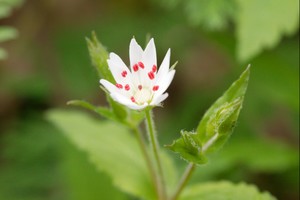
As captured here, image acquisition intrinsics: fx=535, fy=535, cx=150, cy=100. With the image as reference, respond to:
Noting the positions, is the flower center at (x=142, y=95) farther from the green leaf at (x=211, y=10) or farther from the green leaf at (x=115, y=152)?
the green leaf at (x=211, y=10)

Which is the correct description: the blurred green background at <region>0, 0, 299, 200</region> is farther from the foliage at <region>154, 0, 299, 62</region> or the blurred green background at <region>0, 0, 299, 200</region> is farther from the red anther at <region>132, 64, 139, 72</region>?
the red anther at <region>132, 64, 139, 72</region>

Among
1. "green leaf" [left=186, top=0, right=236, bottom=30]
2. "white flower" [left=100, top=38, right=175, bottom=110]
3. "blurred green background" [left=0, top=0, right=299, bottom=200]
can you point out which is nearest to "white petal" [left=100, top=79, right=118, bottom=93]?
"white flower" [left=100, top=38, right=175, bottom=110]

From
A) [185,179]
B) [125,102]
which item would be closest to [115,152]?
[185,179]

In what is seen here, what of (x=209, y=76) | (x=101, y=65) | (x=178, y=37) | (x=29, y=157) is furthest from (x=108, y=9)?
(x=101, y=65)

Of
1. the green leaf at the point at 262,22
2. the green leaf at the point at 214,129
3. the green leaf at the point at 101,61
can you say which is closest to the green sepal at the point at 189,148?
the green leaf at the point at 214,129

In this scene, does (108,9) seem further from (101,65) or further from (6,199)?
(101,65)
